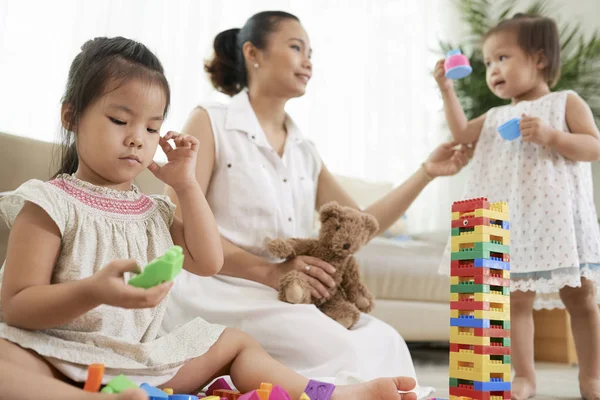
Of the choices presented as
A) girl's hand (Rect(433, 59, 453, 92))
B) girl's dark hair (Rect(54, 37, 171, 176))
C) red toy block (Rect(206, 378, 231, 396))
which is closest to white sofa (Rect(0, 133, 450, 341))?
girl's hand (Rect(433, 59, 453, 92))

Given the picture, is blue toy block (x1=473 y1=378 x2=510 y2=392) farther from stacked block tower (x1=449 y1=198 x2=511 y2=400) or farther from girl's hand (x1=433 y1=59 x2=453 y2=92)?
girl's hand (x1=433 y1=59 x2=453 y2=92)

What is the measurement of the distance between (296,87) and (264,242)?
0.37 m

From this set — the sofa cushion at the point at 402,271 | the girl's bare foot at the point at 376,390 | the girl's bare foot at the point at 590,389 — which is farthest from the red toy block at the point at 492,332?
the sofa cushion at the point at 402,271

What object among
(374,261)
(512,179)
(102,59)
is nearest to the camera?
(102,59)

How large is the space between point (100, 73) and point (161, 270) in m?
0.38

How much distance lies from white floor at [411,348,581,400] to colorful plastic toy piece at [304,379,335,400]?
0.53 metres

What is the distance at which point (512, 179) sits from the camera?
4.86 ft

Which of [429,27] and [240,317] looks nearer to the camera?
[240,317]

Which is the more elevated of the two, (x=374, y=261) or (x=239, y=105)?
(x=239, y=105)

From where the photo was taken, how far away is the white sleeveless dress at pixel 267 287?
1.10m

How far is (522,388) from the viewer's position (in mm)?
1334

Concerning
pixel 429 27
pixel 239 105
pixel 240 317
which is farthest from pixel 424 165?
pixel 429 27

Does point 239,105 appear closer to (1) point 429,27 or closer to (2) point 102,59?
(2) point 102,59

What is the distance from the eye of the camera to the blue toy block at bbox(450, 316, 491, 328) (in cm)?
82
